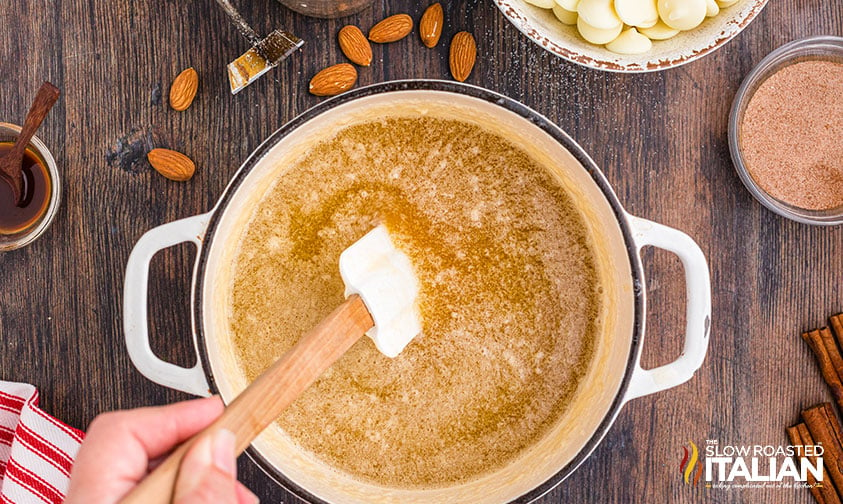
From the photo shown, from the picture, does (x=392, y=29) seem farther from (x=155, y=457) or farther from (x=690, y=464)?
(x=690, y=464)

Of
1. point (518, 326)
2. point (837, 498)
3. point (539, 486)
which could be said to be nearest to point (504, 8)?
point (518, 326)

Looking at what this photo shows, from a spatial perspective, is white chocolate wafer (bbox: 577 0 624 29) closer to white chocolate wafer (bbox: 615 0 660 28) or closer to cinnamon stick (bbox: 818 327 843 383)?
white chocolate wafer (bbox: 615 0 660 28)

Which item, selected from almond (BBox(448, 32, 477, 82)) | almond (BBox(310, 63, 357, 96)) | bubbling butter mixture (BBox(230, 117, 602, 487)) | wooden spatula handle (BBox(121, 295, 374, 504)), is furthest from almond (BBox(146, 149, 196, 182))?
almond (BBox(448, 32, 477, 82))

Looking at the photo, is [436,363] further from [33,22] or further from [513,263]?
[33,22]

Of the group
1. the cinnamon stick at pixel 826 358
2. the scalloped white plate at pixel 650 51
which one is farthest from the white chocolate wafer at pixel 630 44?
the cinnamon stick at pixel 826 358

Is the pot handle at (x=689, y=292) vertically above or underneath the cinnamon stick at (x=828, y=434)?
above

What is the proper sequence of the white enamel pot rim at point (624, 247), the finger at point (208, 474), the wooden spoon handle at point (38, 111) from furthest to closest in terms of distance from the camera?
the wooden spoon handle at point (38, 111) → the white enamel pot rim at point (624, 247) → the finger at point (208, 474)

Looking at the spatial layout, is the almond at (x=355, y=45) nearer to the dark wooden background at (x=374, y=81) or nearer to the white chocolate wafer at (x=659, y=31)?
the dark wooden background at (x=374, y=81)
